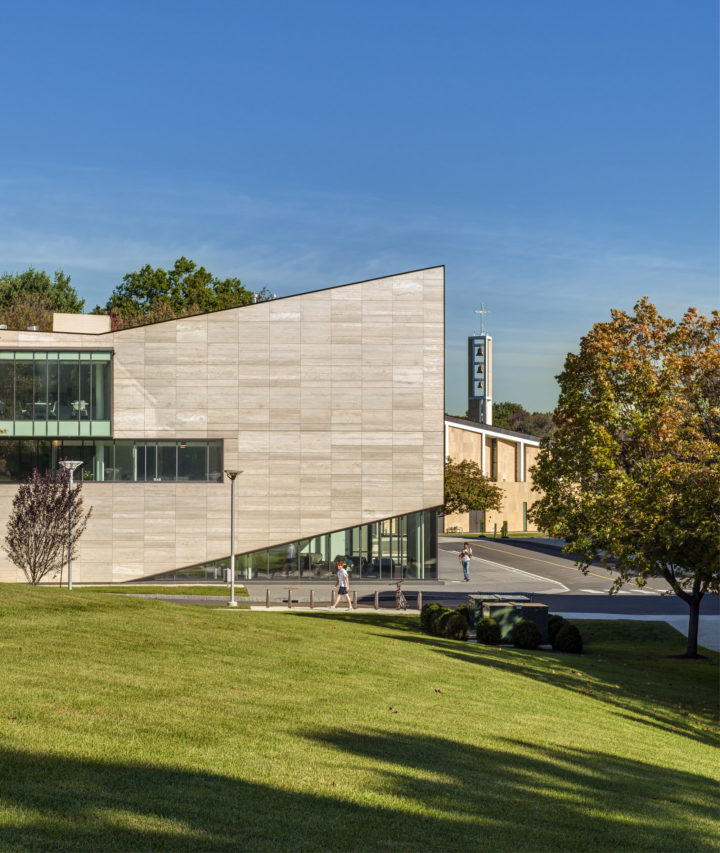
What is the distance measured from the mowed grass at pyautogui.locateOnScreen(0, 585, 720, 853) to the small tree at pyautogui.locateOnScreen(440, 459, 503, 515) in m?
59.0

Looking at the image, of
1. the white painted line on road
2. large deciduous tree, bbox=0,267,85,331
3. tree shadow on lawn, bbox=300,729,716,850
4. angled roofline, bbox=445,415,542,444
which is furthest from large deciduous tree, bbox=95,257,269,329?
tree shadow on lawn, bbox=300,729,716,850

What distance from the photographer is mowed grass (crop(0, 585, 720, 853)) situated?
830 centimetres

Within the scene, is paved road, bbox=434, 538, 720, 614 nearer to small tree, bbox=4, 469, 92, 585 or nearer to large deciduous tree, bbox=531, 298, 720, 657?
large deciduous tree, bbox=531, 298, 720, 657

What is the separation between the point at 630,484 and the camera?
2675cm

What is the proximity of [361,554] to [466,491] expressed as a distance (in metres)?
31.7

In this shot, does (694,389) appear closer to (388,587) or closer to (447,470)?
(388,587)

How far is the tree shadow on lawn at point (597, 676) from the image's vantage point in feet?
64.1

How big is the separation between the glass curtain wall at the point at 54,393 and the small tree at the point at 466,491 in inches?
1523

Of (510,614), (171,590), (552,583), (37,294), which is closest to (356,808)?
(510,614)

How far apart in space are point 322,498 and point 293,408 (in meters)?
5.23

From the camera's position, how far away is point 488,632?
3028 centimetres

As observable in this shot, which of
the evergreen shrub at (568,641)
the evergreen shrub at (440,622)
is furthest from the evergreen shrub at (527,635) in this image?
the evergreen shrub at (440,622)

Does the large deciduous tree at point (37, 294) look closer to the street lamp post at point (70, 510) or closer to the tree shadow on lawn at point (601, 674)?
the street lamp post at point (70, 510)

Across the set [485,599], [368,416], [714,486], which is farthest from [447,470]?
[714,486]
